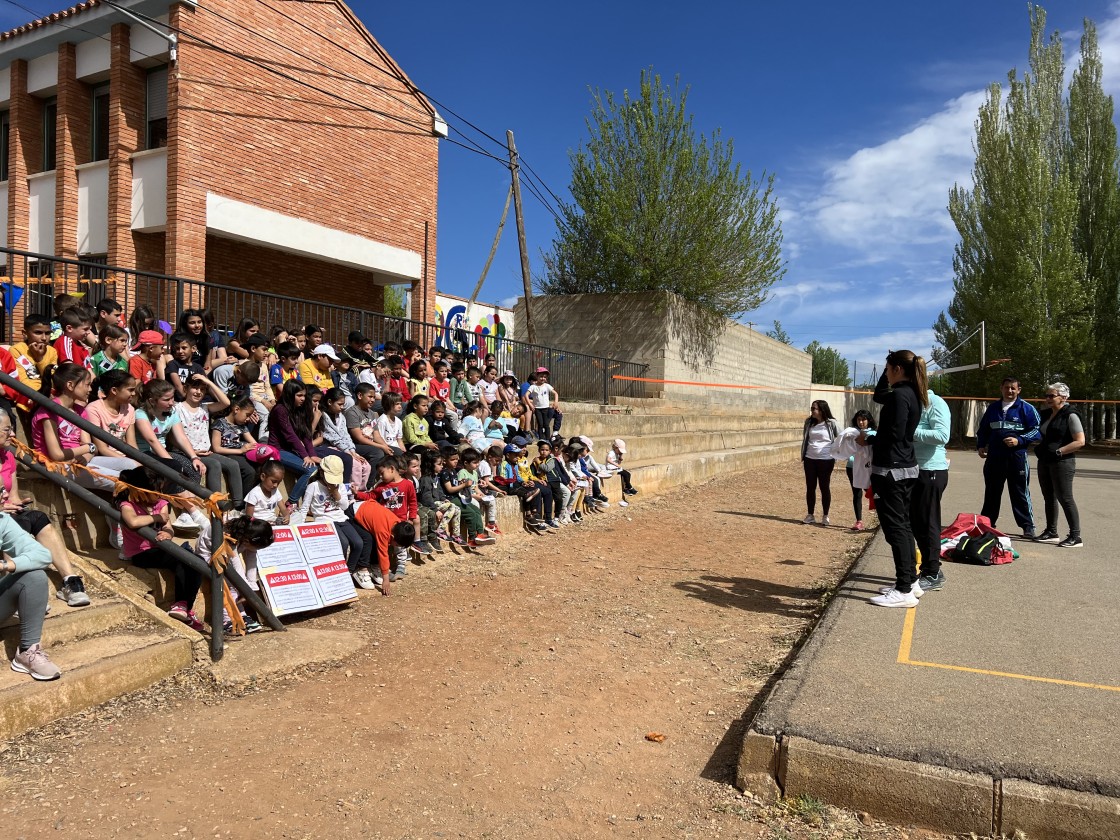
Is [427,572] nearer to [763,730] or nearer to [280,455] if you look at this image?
[280,455]

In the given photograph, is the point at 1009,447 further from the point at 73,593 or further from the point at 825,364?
the point at 825,364

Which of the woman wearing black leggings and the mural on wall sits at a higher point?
the mural on wall

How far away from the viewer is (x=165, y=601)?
17.5ft

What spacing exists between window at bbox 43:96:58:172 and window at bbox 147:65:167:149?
8.75 ft

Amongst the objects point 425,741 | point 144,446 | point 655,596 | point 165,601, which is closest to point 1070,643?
point 655,596

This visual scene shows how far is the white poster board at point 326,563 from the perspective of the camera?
5887mm

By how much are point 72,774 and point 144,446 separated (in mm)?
3145

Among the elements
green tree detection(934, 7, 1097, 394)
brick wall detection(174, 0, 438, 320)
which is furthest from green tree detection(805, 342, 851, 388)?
brick wall detection(174, 0, 438, 320)

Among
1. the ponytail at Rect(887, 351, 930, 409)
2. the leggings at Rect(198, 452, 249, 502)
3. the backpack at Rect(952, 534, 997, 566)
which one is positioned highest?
the ponytail at Rect(887, 351, 930, 409)

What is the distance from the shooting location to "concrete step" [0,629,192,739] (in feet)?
12.4

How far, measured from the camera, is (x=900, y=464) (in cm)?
541

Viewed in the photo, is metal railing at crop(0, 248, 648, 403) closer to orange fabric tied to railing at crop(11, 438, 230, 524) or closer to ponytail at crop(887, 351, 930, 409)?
orange fabric tied to railing at crop(11, 438, 230, 524)

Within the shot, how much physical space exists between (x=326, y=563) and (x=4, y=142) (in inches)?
642

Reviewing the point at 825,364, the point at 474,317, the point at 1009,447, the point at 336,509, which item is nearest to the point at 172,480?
the point at 336,509
